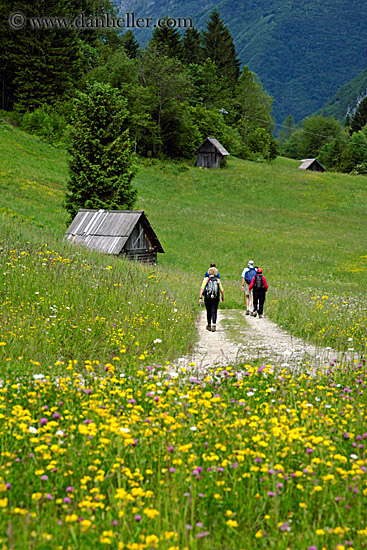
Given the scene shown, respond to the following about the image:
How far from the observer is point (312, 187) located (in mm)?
73250

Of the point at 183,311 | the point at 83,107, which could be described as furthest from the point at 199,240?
the point at 183,311

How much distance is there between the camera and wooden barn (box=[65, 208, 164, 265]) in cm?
2523

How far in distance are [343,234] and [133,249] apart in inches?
1283

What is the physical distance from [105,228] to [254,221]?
3192 centimetres

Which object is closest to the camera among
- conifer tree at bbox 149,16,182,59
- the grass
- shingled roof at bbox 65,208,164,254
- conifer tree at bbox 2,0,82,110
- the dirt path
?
the grass

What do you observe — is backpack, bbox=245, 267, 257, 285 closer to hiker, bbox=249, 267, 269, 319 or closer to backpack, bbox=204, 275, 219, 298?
hiker, bbox=249, 267, 269, 319

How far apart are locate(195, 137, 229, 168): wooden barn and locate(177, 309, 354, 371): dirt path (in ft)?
214

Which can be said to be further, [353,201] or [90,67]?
[90,67]

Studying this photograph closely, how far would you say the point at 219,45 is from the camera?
368ft

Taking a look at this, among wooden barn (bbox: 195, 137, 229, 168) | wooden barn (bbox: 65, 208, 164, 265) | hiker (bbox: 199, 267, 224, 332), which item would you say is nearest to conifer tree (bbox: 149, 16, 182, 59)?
wooden barn (bbox: 195, 137, 229, 168)

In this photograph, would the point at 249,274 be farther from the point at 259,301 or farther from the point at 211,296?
the point at 211,296

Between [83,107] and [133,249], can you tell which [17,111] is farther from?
[133,249]

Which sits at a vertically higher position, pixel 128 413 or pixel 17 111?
pixel 17 111

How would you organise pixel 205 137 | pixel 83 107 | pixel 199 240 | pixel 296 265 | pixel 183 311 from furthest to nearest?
pixel 205 137, pixel 199 240, pixel 296 265, pixel 83 107, pixel 183 311
